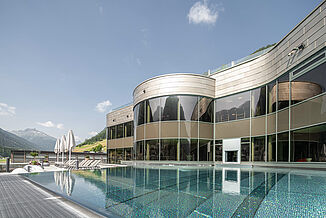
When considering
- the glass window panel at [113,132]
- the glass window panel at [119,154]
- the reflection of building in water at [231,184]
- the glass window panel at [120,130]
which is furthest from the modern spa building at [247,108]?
the glass window panel at [113,132]

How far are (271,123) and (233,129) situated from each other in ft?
9.48

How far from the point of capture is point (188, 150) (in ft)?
52.7

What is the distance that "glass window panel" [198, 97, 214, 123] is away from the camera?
53.7ft

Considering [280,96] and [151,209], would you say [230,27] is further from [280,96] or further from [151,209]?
[151,209]

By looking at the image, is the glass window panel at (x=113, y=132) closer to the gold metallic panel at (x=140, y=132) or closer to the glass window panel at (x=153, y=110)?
the gold metallic panel at (x=140, y=132)

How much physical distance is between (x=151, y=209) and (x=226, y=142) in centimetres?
1297

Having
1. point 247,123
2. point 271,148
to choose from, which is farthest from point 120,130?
point 271,148

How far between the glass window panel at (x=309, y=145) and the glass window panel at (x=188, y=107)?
6.83m

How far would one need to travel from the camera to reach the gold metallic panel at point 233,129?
1459cm

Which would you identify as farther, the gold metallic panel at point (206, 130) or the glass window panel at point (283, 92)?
the gold metallic panel at point (206, 130)

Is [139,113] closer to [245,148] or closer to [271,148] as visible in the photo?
[245,148]

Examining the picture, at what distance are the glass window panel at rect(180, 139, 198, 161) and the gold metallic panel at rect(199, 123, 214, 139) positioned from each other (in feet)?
2.50

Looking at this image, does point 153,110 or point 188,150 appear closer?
point 188,150

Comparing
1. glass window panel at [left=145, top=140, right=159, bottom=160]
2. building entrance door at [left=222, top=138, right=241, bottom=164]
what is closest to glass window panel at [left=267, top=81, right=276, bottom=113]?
building entrance door at [left=222, top=138, right=241, bottom=164]
